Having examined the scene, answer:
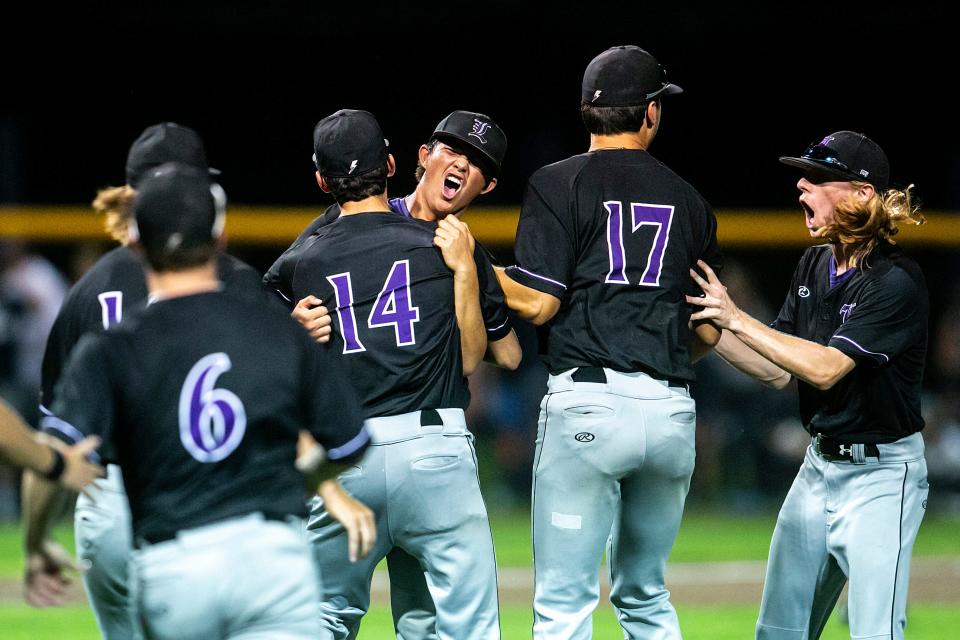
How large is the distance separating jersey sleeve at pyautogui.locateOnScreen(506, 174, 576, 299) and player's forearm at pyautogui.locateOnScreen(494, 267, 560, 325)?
0.06 feet

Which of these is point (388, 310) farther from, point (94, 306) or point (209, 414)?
point (209, 414)

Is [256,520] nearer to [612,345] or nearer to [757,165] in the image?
[612,345]

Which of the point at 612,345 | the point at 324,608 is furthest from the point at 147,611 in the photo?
the point at 612,345

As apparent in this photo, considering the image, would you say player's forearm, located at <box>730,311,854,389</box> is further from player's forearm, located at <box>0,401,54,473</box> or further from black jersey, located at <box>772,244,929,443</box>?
player's forearm, located at <box>0,401,54,473</box>

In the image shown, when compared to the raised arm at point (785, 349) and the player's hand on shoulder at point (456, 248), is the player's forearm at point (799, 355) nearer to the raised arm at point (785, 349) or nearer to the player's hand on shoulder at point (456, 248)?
the raised arm at point (785, 349)

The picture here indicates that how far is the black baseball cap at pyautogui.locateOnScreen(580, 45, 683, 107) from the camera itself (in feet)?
15.2

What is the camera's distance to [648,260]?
4.54 metres

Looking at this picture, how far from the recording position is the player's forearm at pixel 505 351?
465cm

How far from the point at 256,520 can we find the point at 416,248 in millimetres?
1491

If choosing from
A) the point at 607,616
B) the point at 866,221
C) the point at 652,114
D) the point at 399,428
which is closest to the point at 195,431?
the point at 399,428

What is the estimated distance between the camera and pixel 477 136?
480cm

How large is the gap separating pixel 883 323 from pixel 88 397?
2768mm

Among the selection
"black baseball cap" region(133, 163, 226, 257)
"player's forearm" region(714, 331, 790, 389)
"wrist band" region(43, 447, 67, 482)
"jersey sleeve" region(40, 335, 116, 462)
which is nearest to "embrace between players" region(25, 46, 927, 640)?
"player's forearm" region(714, 331, 790, 389)

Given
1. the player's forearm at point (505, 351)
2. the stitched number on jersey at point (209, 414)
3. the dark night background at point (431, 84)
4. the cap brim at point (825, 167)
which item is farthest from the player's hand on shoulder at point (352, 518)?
the dark night background at point (431, 84)
